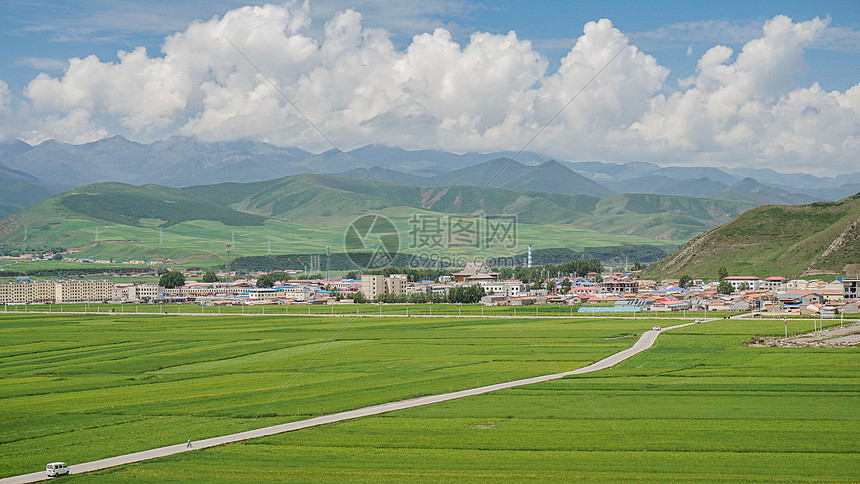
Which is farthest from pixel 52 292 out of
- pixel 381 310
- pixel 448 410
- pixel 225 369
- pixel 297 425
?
pixel 448 410

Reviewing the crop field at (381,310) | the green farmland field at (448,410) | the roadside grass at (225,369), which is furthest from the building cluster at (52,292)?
the green farmland field at (448,410)

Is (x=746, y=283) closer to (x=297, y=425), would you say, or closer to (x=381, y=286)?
(x=381, y=286)

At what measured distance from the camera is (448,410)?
25828 mm

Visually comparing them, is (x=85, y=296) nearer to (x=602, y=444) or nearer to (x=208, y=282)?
(x=208, y=282)

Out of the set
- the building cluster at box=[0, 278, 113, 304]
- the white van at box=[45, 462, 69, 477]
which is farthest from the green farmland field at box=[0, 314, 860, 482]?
the building cluster at box=[0, 278, 113, 304]

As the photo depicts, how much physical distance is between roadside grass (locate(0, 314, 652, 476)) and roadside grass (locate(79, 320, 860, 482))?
2.72 m

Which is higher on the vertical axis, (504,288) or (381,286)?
(381,286)

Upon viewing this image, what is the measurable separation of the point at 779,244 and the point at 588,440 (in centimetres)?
9989

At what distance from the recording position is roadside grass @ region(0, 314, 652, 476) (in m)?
24.0

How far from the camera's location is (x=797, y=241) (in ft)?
359

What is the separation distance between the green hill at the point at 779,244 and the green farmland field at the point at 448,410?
55290 millimetres

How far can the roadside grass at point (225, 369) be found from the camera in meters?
24.0

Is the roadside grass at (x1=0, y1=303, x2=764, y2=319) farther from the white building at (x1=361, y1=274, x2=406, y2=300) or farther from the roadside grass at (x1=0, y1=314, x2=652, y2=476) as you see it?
the roadside grass at (x1=0, y1=314, x2=652, y2=476)

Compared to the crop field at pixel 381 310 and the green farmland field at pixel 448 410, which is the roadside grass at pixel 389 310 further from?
the green farmland field at pixel 448 410
